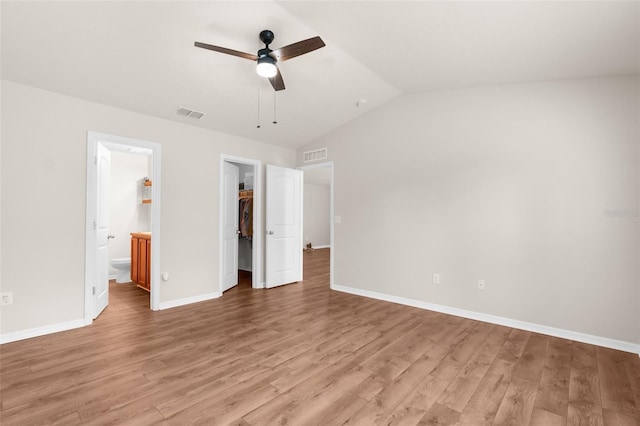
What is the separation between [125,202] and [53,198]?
3069 millimetres

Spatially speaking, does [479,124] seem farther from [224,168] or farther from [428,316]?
[224,168]

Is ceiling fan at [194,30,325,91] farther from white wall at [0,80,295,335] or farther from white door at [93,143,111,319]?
white door at [93,143,111,319]

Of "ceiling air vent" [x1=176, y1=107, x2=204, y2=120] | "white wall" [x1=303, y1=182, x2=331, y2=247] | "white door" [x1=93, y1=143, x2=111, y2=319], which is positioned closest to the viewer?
"white door" [x1=93, y1=143, x2=111, y2=319]

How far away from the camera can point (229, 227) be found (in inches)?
207

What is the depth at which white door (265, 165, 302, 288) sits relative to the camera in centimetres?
535

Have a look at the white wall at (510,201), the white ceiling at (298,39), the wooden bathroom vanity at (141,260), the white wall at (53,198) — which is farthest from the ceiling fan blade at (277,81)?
the wooden bathroom vanity at (141,260)

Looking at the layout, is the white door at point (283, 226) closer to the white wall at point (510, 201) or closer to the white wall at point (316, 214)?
the white wall at point (510, 201)

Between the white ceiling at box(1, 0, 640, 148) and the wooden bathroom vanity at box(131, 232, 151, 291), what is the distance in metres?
2.17

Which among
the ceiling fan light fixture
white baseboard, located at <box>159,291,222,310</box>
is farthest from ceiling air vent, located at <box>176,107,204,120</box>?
white baseboard, located at <box>159,291,222,310</box>

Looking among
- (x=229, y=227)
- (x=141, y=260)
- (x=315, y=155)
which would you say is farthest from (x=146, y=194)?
(x=315, y=155)

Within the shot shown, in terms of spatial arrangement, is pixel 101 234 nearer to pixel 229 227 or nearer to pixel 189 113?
pixel 229 227

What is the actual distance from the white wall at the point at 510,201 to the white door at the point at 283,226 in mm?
1312

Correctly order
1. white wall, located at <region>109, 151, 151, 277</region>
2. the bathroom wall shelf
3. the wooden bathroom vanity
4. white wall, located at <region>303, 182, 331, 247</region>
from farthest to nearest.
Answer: white wall, located at <region>303, 182, 331, 247</region>, the bathroom wall shelf, white wall, located at <region>109, 151, 151, 277</region>, the wooden bathroom vanity

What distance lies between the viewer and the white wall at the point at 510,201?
3.08 meters
